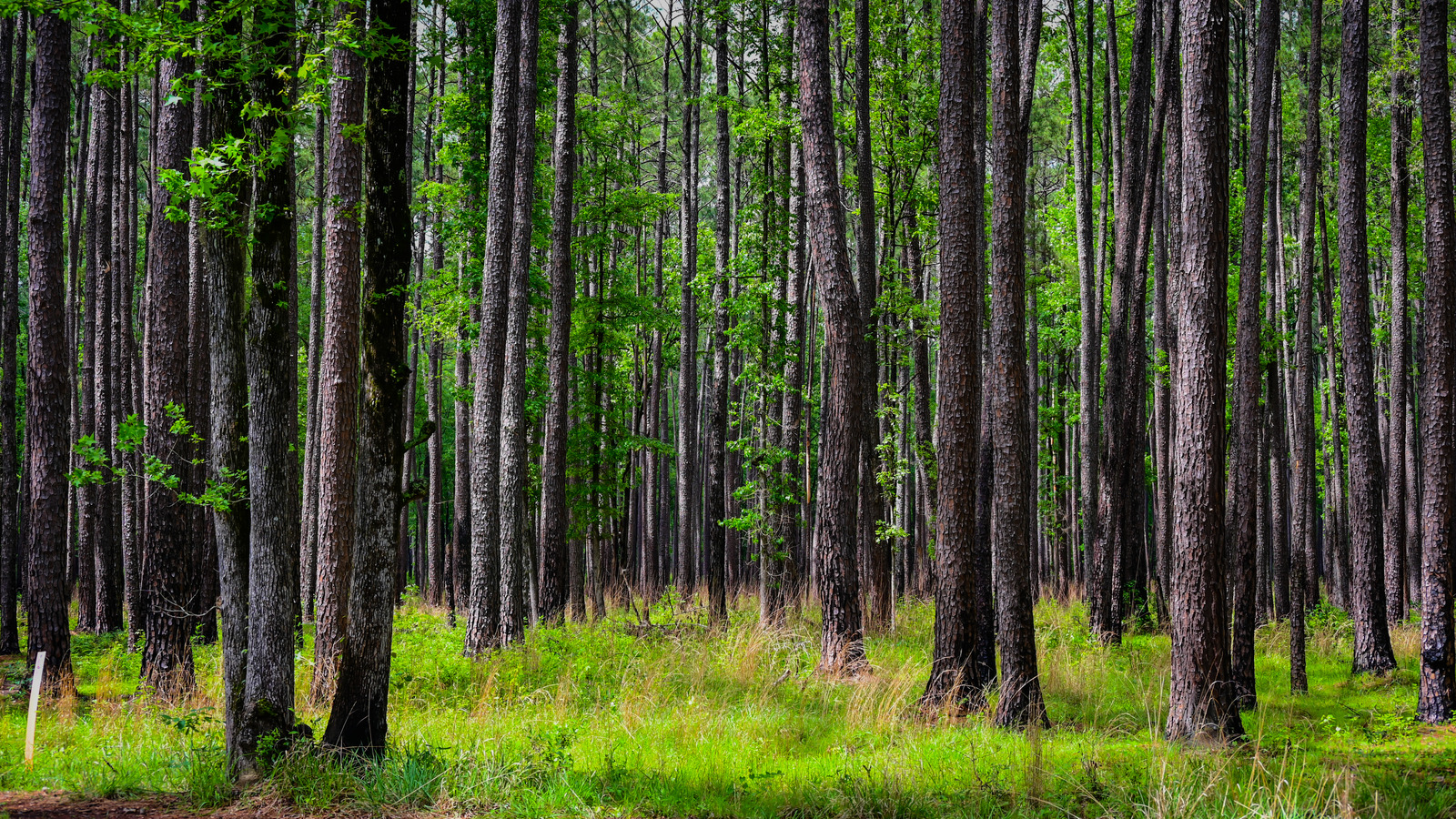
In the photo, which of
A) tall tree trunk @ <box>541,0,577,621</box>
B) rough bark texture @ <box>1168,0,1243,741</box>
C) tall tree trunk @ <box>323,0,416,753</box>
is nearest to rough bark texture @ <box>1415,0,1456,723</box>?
rough bark texture @ <box>1168,0,1243,741</box>

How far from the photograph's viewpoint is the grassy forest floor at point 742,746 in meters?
5.65

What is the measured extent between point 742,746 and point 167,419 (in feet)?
23.3

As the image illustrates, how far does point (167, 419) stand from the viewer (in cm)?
968

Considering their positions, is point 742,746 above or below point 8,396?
below

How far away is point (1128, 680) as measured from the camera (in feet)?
33.8

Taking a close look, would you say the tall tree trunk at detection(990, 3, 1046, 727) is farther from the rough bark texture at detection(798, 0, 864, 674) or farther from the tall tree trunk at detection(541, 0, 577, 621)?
the tall tree trunk at detection(541, 0, 577, 621)

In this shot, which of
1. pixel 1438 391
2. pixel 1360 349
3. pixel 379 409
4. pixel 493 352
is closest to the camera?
pixel 379 409

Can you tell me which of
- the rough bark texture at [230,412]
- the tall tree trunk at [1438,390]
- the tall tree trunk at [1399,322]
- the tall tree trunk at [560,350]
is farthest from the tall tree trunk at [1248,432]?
the tall tree trunk at [560,350]

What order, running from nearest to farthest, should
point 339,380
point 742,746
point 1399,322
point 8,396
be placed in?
point 742,746 < point 339,380 < point 8,396 < point 1399,322

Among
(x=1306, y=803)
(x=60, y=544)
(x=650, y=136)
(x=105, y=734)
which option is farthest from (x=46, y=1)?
(x=650, y=136)

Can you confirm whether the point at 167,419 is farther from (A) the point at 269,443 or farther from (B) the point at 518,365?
(A) the point at 269,443

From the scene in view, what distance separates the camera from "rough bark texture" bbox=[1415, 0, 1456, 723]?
8523 mm

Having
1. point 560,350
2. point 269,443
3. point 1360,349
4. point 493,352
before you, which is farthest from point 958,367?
point 560,350

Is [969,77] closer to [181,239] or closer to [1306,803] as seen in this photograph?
[1306,803]
